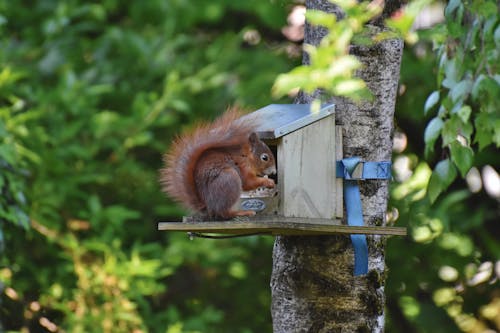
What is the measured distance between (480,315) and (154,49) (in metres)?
2.25

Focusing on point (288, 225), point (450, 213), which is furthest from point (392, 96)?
point (450, 213)

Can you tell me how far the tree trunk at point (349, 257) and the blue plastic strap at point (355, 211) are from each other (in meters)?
0.06

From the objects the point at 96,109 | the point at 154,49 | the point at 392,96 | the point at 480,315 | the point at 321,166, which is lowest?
→ the point at 480,315

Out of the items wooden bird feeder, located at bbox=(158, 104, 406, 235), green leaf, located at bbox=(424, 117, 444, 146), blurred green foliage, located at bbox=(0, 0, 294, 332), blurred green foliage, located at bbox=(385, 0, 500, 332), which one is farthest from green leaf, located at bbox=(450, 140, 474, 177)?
blurred green foliage, located at bbox=(0, 0, 294, 332)

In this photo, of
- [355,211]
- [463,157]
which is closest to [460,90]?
[463,157]

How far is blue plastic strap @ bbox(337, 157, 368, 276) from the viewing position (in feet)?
7.52

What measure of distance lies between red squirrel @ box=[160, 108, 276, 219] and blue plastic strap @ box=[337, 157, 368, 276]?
20 centimetres

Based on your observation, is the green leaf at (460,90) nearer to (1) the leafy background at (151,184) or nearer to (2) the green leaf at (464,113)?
(2) the green leaf at (464,113)

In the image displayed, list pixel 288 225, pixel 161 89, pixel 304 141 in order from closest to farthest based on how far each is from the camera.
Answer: pixel 288 225 → pixel 304 141 → pixel 161 89

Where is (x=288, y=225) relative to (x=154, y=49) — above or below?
below

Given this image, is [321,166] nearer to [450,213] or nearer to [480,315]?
[450,213]

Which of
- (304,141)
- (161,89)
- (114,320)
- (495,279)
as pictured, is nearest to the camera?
(304,141)

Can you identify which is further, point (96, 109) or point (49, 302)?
point (96, 109)

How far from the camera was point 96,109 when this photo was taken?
16.3 ft
